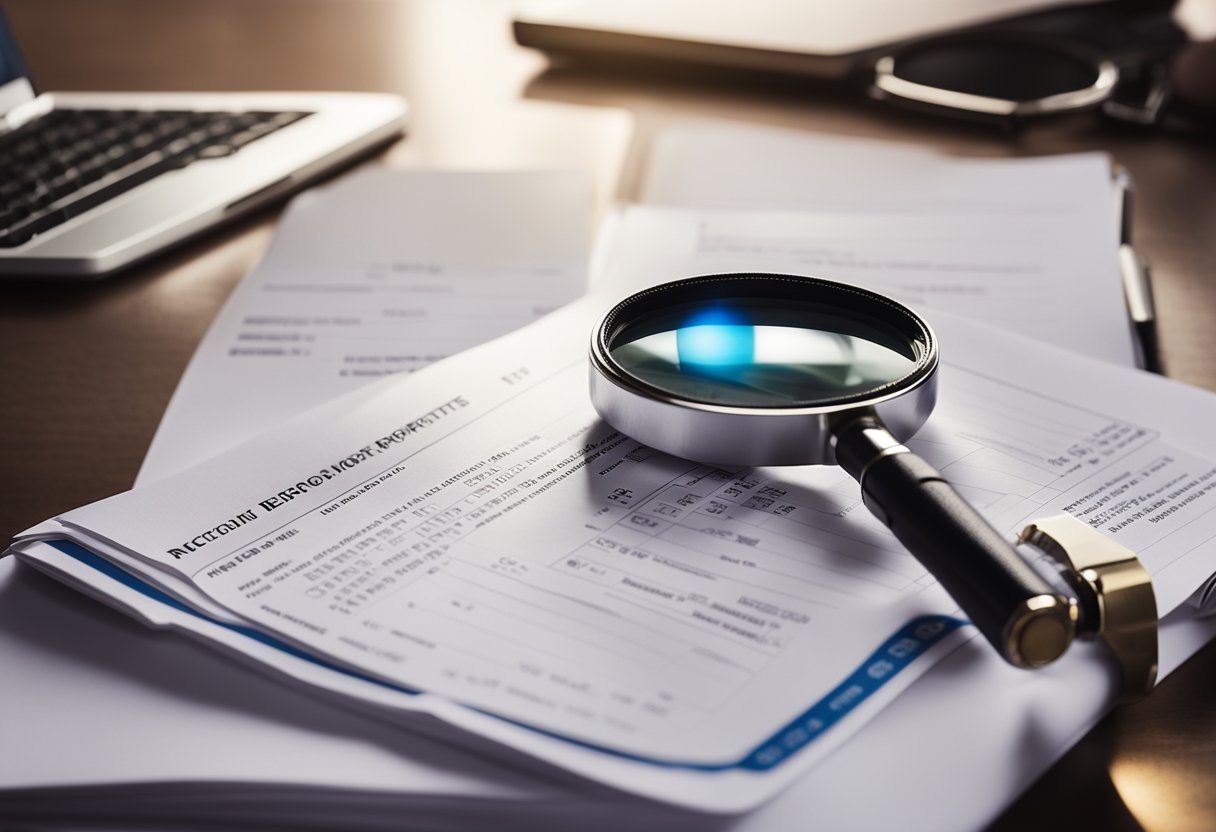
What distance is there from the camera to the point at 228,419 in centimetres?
68

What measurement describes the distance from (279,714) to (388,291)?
17.8 inches

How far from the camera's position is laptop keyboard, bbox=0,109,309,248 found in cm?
88

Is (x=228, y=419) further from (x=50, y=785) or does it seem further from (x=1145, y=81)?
(x=1145, y=81)

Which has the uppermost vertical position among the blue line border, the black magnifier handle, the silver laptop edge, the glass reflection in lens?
the silver laptop edge

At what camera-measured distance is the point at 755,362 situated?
0.59m

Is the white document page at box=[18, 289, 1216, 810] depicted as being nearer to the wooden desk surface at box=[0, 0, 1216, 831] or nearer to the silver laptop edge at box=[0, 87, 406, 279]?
the wooden desk surface at box=[0, 0, 1216, 831]

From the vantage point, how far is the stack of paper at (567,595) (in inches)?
15.9

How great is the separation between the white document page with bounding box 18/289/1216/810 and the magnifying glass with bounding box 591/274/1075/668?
0.02 metres

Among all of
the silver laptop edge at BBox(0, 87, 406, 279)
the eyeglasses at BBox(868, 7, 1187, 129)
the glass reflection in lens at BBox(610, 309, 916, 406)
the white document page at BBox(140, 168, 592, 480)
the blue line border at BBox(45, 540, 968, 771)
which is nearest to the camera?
the blue line border at BBox(45, 540, 968, 771)

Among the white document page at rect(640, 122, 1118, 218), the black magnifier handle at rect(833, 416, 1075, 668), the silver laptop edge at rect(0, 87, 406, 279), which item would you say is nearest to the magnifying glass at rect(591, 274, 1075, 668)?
the black magnifier handle at rect(833, 416, 1075, 668)

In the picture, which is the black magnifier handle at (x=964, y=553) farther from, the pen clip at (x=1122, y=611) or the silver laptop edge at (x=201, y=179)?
the silver laptop edge at (x=201, y=179)

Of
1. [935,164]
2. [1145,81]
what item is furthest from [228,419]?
[1145,81]

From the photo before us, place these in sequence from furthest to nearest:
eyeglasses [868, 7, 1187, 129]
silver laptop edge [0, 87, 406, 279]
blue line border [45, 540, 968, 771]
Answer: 1. eyeglasses [868, 7, 1187, 129]
2. silver laptop edge [0, 87, 406, 279]
3. blue line border [45, 540, 968, 771]

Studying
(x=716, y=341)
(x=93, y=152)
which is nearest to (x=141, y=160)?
(x=93, y=152)
